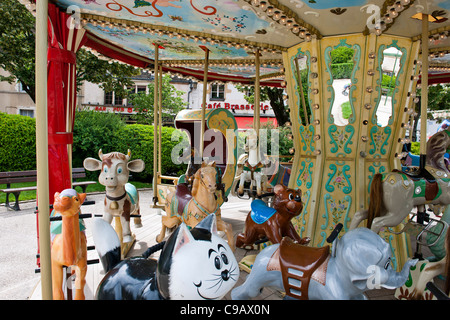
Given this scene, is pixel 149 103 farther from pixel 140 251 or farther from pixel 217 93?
pixel 140 251

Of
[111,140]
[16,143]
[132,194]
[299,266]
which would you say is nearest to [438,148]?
[299,266]

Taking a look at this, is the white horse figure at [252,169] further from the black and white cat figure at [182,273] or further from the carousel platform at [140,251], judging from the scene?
the black and white cat figure at [182,273]

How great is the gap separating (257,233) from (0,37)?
39.4ft

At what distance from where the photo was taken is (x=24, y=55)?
11.9 m

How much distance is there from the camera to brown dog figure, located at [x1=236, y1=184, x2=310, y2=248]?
3.18 metres

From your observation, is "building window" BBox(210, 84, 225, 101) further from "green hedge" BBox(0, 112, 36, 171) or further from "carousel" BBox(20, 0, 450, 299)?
"carousel" BBox(20, 0, 450, 299)

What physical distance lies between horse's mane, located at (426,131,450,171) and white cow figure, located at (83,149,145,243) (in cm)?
412

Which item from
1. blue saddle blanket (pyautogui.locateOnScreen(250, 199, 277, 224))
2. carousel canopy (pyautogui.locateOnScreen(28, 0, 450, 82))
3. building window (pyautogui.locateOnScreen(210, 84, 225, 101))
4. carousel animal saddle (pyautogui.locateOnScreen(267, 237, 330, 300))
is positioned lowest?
carousel animal saddle (pyautogui.locateOnScreen(267, 237, 330, 300))

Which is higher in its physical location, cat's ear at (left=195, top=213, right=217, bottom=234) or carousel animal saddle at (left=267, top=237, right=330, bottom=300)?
cat's ear at (left=195, top=213, right=217, bottom=234)

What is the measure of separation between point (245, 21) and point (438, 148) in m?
Result: 3.27

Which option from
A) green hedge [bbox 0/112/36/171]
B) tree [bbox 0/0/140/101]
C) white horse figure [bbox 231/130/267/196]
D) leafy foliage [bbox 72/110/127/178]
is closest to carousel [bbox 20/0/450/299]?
white horse figure [bbox 231/130/267/196]

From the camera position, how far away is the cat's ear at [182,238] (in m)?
1.84
